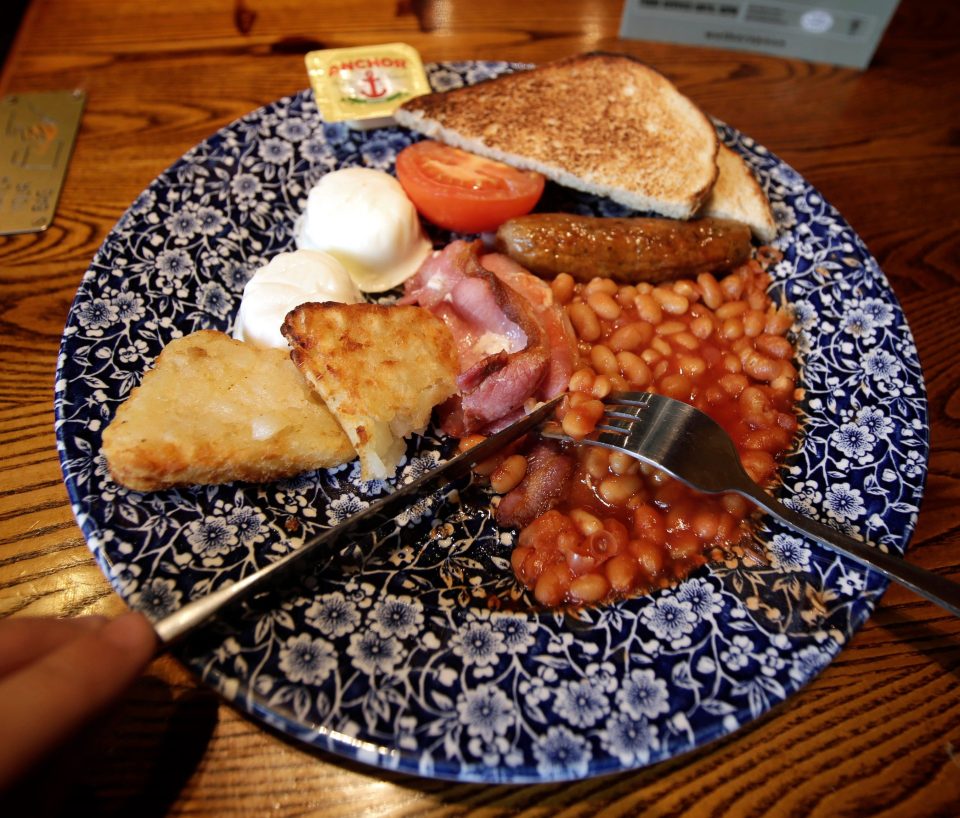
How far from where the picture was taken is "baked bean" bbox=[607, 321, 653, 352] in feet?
7.69

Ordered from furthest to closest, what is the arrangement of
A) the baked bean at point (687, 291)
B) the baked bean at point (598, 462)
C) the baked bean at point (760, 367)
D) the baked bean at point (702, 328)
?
1. the baked bean at point (687, 291)
2. the baked bean at point (702, 328)
3. the baked bean at point (760, 367)
4. the baked bean at point (598, 462)

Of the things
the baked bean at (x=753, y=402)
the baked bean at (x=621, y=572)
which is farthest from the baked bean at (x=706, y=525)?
the baked bean at (x=753, y=402)

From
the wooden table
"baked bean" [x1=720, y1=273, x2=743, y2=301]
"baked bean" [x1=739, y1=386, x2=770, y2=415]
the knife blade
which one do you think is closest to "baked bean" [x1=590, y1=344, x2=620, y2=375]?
the knife blade

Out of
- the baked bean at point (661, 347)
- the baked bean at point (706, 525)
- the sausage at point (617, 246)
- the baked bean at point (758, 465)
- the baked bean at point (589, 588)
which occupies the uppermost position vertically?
the sausage at point (617, 246)

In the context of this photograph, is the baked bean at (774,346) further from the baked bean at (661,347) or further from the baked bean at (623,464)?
the baked bean at (623,464)

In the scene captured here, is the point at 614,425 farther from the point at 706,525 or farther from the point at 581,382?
the point at 706,525

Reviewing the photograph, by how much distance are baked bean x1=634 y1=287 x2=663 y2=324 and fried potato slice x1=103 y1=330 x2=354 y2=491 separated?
3.96ft

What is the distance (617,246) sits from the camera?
8.20ft

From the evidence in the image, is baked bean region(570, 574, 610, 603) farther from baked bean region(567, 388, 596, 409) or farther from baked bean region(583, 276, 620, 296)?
baked bean region(583, 276, 620, 296)

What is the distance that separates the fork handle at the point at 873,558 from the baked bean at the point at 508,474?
2.12 ft

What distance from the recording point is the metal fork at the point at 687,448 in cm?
175

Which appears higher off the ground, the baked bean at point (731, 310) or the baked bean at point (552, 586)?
the baked bean at point (731, 310)

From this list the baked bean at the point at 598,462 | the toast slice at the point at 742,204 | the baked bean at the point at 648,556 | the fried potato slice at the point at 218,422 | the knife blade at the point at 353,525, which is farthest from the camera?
the toast slice at the point at 742,204

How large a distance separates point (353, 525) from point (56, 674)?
2.28ft
